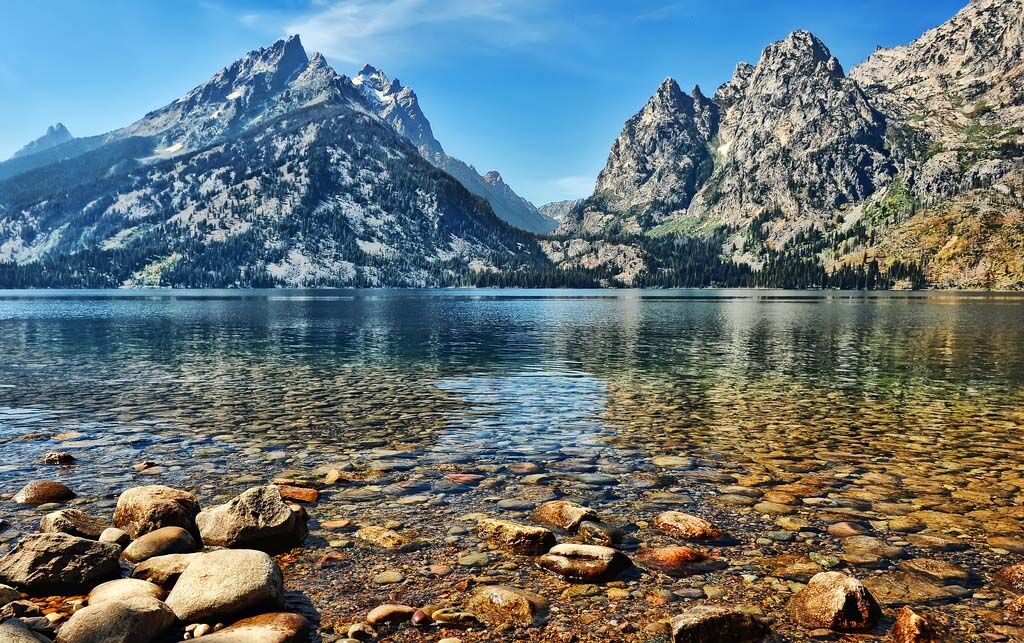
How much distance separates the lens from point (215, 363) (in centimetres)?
5134

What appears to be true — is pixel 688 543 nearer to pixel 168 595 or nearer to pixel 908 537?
pixel 908 537

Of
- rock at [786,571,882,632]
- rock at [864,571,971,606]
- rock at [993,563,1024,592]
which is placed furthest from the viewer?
rock at [993,563,1024,592]

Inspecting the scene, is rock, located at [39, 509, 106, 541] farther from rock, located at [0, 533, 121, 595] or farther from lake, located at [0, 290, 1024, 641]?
lake, located at [0, 290, 1024, 641]

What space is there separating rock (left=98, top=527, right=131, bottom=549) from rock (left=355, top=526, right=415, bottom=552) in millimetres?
4918

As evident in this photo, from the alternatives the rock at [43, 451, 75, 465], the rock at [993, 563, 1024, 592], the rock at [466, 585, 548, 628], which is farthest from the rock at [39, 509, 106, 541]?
the rock at [993, 563, 1024, 592]

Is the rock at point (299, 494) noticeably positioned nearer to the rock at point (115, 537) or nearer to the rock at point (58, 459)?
the rock at point (115, 537)

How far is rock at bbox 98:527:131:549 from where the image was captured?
43.2 ft

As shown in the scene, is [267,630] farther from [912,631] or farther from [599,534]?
[912,631]

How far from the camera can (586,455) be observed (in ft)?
72.8

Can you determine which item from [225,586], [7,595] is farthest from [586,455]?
[7,595]

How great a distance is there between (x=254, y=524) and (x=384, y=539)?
2904mm

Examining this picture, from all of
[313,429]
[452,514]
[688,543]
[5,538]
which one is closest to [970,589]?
[688,543]

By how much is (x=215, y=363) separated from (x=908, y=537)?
166ft

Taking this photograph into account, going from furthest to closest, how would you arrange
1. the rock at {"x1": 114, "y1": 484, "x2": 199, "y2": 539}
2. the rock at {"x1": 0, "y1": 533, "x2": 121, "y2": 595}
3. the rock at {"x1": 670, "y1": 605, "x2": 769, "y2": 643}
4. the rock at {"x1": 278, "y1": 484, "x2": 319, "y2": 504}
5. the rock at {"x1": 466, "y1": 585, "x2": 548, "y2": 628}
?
the rock at {"x1": 278, "y1": 484, "x2": 319, "y2": 504}, the rock at {"x1": 114, "y1": 484, "x2": 199, "y2": 539}, the rock at {"x1": 0, "y1": 533, "x2": 121, "y2": 595}, the rock at {"x1": 466, "y1": 585, "x2": 548, "y2": 628}, the rock at {"x1": 670, "y1": 605, "x2": 769, "y2": 643}
